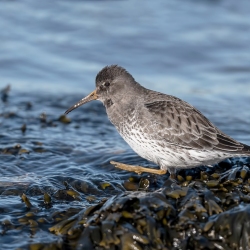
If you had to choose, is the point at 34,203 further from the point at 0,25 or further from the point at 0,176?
the point at 0,25

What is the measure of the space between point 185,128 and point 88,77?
217 inches

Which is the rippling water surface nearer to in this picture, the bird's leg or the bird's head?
the bird's leg

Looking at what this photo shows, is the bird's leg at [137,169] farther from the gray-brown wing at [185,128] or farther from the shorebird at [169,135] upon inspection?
the gray-brown wing at [185,128]

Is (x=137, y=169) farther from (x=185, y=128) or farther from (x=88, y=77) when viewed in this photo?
(x=88, y=77)

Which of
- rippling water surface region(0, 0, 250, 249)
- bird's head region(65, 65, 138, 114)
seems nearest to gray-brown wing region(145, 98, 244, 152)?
bird's head region(65, 65, 138, 114)

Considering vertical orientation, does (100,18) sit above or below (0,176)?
above

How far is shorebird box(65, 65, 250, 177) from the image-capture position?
7.18 metres

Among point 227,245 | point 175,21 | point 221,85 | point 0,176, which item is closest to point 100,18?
point 175,21

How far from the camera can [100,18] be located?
51.6 feet

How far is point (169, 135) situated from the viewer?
721cm

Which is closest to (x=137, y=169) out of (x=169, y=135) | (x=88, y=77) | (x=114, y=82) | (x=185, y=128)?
(x=169, y=135)

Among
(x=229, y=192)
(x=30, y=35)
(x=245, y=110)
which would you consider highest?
(x=30, y=35)

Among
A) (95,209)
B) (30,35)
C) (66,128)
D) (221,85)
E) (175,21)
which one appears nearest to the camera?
(95,209)

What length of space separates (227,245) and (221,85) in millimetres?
7302
